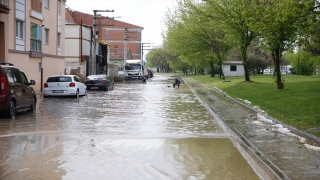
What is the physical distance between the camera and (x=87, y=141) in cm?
1072

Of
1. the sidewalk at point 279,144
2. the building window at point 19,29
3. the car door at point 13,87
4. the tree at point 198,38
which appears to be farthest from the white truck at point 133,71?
the sidewalk at point 279,144

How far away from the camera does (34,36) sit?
3130 centimetres

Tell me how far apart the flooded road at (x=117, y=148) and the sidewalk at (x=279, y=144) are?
0.45 meters

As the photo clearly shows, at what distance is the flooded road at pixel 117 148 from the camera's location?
7.64 m

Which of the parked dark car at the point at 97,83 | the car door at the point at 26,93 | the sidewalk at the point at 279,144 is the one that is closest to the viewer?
the sidewalk at the point at 279,144

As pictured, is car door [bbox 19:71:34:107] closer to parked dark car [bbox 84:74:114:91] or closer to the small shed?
parked dark car [bbox 84:74:114:91]

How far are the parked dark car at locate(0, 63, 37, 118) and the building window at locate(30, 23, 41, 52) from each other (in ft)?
45.8

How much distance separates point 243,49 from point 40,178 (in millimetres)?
30370

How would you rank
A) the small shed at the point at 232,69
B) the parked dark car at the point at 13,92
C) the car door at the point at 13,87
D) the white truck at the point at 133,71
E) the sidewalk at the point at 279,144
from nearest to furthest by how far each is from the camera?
the sidewalk at the point at 279,144, the parked dark car at the point at 13,92, the car door at the point at 13,87, the white truck at the point at 133,71, the small shed at the point at 232,69

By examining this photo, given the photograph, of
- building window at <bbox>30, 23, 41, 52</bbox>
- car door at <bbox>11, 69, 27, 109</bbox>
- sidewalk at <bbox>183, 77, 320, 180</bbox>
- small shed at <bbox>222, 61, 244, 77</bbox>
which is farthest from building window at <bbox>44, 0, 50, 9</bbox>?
small shed at <bbox>222, 61, 244, 77</bbox>

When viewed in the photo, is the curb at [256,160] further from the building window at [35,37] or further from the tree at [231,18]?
the tree at [231,18]

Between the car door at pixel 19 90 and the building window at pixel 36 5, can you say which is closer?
the car door at pixel 19 90

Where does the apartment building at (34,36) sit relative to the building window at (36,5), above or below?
below

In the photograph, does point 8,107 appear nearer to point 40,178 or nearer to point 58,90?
point 40,178
